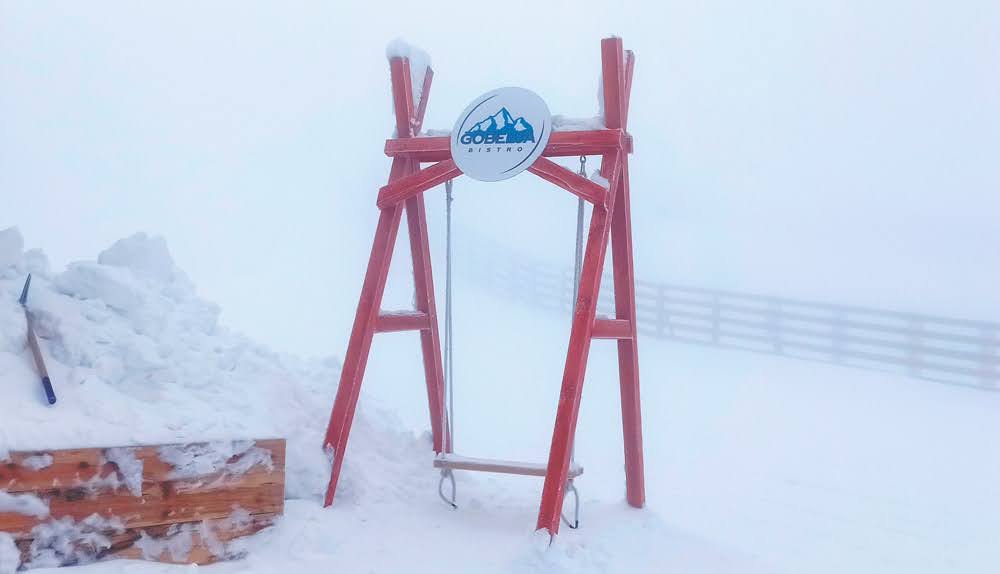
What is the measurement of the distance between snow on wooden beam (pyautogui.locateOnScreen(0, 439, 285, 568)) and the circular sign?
1.64 metres

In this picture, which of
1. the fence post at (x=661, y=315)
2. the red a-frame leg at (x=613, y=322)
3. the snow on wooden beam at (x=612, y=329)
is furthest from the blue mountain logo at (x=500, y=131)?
the fence post at (x=661, y=315)

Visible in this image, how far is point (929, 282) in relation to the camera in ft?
87.4

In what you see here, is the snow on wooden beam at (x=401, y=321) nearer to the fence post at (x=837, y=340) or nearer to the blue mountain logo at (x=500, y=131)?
the blue mountain logo at (x=500, y=131)

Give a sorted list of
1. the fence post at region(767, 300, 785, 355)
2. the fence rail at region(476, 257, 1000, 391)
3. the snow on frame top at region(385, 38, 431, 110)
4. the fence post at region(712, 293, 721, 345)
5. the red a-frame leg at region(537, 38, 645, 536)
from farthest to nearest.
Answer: the fence post at region(712, 293, 721, 345) → the fence post at region(767, 300, 785, 355) → the fence rail at region(476, 257, 1000, 391) → the snow on frame top at region(385, 38, 431, 110) → the red a-frame leg at region(537, 38, 645, 536)

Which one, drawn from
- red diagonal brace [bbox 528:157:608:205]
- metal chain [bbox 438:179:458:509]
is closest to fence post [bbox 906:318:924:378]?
metal chain [bbox 438:179:458:509]

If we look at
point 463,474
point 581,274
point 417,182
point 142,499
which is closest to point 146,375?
point 142,499

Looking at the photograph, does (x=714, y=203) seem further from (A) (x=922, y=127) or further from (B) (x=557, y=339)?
(B) (x=557, y=339)

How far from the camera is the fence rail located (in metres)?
11.0

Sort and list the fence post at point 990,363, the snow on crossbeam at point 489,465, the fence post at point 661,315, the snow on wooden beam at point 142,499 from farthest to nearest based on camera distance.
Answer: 1. the fence post at point 661,315
2. the fence post at point 990,363
3. the snow on crossbeam at point 489,465
4. the snow on wooden beam at point 142,499

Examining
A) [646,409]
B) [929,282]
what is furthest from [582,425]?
[929,282]

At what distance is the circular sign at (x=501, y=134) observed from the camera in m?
3.84

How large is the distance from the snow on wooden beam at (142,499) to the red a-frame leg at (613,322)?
1.23m

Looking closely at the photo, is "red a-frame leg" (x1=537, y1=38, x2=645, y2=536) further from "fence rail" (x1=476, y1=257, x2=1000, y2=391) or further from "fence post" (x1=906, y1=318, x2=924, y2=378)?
"fence post" (x1=906, y1=318, x2=924, y2=378)

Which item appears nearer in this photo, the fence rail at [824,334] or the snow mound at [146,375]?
the snow mound at [146,375]
